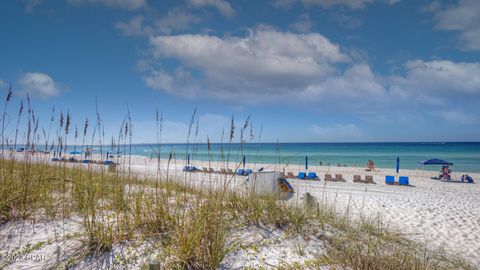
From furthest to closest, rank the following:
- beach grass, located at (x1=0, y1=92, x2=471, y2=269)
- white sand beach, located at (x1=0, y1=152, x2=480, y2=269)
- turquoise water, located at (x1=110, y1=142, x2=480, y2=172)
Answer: turquoise water, located at (x1=110, y1=142, x2=480, y2=172) < white sand beach, located at (x1=0, y1=152, x2=480, y2=269) < beach grass, located at (x1=0, y1=92, x2=471, y2=269)

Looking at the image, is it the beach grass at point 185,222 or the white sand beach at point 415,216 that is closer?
the beach grass at point 185,222

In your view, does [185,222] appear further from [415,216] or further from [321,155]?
[321,155]

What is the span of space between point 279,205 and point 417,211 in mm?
7167

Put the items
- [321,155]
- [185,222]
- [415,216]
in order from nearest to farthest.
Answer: [185,222] → [415,216] → [321,155]

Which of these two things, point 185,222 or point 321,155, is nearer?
point 185,222

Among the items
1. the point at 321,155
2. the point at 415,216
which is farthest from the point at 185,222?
the point at 321,155

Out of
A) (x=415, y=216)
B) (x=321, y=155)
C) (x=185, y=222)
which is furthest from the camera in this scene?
(x=321, y=155)

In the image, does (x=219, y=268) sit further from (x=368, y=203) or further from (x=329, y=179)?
(x=329, y=179)

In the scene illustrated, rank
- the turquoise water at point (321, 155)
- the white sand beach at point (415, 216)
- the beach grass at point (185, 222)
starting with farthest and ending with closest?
the turquoise water at point (321, 155)
the white sand beach at point (415, 216)
the beach grass at point (185, 222)

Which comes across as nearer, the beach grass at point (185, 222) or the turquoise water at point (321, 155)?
the beach grass at point (185, 222)

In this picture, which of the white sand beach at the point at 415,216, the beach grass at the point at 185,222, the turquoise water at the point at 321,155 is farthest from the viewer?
the turquoise water at the point at 321,155

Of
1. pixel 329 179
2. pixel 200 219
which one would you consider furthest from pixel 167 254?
pixel 329 179

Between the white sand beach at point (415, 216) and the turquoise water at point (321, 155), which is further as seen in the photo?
the turquoise water at point (321, 155)

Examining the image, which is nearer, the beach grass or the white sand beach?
the beach grass
